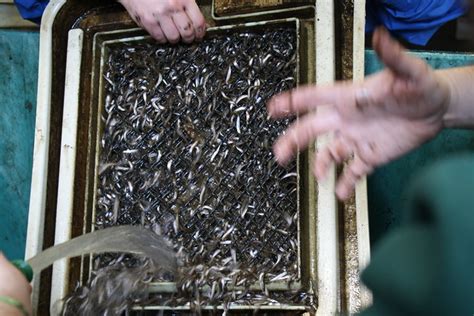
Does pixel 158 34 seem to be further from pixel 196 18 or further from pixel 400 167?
pixel 400 167

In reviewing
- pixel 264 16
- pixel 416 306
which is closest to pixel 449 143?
pixel 264 16

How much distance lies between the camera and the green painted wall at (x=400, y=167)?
1477 mm

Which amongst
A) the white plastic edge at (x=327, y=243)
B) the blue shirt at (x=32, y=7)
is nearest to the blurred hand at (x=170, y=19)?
the white plastic edge at (x=327, y=243)

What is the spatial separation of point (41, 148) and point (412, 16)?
104 cm

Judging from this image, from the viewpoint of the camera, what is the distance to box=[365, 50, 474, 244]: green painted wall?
1477 mm

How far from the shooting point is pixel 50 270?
4.02 ft

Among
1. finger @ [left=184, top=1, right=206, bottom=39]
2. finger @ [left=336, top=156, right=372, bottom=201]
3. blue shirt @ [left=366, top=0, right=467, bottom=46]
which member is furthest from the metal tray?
blue shirt @ [left=366, top=0, right=467, bottom=46]

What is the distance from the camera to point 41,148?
4.18 ft

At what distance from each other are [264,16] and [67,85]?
432mm

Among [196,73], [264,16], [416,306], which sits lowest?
[416,306]

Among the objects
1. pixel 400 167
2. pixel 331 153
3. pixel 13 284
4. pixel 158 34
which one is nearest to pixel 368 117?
pixel 331 153

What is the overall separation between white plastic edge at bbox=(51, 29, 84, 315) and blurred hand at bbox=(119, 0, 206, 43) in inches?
6.0

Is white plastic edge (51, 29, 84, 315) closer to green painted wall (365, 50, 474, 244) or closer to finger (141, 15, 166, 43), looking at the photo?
finger (141, 15, 166, 43)

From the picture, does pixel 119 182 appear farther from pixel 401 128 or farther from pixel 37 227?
pixel 401 128
